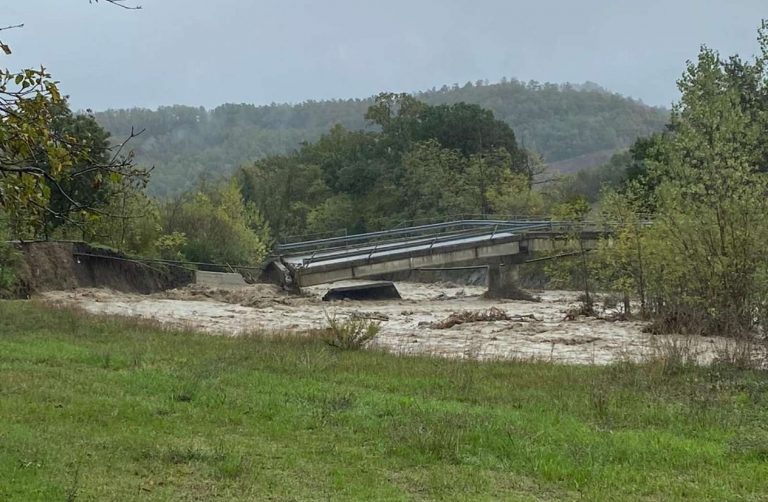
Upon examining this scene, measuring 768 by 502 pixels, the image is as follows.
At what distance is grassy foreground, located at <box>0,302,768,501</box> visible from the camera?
7.14 metres

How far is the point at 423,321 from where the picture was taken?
3319 centimetres

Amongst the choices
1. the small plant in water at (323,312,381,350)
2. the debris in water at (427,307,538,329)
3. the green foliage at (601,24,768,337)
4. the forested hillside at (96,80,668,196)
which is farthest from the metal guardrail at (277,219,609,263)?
the forested hillside at (96,80,668,196)

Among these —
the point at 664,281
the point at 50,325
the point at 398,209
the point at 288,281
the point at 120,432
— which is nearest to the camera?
the point at 120,432

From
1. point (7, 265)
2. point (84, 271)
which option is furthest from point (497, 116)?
point (7, 265)

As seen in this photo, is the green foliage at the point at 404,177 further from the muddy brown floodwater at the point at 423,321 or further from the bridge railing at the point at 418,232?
the muddy brown floodwater at the point at 423,321

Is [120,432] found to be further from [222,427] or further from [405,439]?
[405,439]

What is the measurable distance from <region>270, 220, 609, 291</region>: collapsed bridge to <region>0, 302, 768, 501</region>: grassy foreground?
30.6 m

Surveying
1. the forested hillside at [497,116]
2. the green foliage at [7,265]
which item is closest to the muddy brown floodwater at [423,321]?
the green foliage at [7,265]

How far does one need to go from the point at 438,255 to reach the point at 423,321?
52.8ft

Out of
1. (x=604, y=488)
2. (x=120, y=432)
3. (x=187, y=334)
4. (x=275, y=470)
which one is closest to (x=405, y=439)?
(x=275, y=470)

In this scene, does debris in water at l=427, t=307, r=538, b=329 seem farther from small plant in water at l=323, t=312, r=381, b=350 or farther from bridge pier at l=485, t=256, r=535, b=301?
bridge pier at l=485, t=256, r=535, b=301

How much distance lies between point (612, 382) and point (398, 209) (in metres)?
61.1

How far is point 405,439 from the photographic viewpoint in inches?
347

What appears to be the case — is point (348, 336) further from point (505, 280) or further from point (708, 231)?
point (505, 280)
